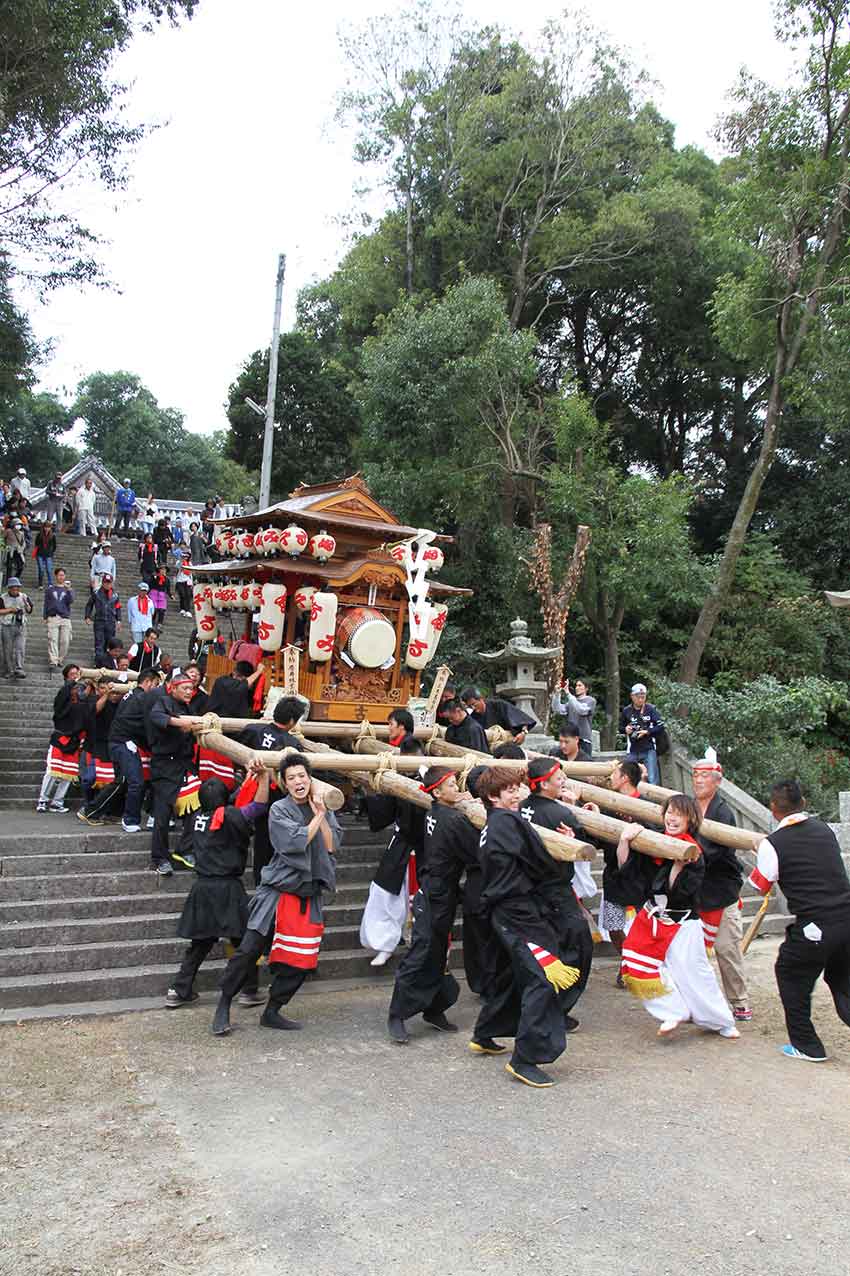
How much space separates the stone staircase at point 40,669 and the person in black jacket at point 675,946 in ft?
22.0

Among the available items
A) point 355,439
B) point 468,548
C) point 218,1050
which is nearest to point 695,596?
point 468,548

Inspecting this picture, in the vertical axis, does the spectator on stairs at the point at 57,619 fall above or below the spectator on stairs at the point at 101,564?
below

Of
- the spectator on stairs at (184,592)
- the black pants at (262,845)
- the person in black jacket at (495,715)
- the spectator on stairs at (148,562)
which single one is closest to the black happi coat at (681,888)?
the black pants at (262,845)

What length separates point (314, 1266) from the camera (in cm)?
349

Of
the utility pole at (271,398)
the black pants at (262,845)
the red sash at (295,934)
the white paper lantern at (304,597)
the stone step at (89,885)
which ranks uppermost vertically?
the utility pole at (271,398)

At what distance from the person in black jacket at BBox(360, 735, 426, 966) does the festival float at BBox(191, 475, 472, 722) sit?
3.16 m

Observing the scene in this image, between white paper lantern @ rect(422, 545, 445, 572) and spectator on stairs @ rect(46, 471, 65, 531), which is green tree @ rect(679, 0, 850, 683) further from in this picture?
spectator on stairs @ rect(46, 471, 65, 531)

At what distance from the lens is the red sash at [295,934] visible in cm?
594

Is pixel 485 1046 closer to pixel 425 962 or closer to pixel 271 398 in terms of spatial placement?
pixel 425 962

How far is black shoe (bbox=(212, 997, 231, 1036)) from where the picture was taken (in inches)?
233

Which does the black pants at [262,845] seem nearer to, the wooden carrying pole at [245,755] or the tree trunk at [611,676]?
the wooden carrying pole at [245,755]

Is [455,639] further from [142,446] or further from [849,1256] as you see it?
[142,446]

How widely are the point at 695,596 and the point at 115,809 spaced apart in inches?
567

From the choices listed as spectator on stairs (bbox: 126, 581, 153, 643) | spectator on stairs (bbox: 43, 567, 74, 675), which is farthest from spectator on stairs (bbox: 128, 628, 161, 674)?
spectator on stairs (bbox: 126, 581, 153, 643)
